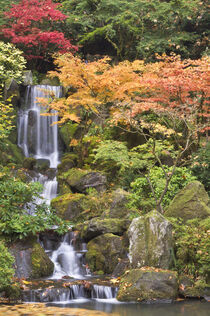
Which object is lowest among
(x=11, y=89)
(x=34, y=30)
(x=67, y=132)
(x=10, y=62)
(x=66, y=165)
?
(x=66, y=165)

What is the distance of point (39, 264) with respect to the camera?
28.1 feet

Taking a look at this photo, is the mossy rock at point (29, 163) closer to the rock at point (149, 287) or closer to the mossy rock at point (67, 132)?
the mossy rock at point (67, 132)

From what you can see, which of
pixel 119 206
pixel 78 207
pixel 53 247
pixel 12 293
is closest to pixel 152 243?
pixel 119 206

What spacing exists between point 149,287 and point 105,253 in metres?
2.39

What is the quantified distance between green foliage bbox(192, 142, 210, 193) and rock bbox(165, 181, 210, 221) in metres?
2.03

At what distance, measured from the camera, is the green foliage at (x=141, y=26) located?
19234 millimetres

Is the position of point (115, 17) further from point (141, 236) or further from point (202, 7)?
point (141, 236)

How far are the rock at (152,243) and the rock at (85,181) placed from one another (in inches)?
203

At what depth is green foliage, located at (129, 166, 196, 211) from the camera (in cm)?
1073

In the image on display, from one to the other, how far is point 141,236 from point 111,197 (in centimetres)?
386

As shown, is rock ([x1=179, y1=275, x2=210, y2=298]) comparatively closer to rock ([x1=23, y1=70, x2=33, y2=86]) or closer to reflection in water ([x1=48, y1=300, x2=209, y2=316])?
reflection in water ([x1=48, y1=300, x2=209, y2=316])

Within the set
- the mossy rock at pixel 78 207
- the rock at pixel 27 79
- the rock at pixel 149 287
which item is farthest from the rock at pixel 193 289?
the rock at pixel 27 79

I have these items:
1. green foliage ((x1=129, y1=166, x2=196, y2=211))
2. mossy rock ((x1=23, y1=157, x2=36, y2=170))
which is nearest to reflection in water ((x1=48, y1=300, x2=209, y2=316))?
green foliage ((x1=129, y1=166, x2=196, y2=211))

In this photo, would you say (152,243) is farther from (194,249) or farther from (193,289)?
(193,289)
